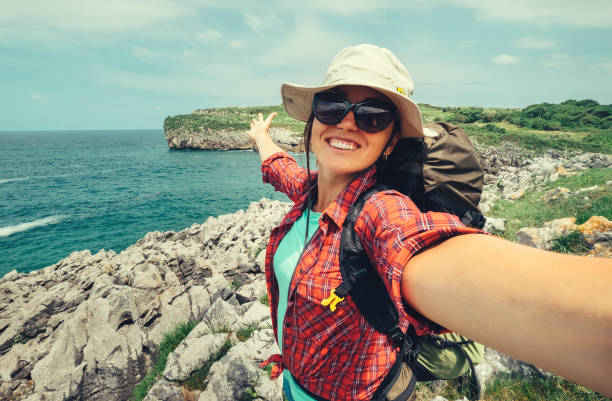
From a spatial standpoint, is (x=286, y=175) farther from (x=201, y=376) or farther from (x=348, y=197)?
(x=201, y=376)

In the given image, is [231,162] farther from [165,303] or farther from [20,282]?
Answer: [165,303]

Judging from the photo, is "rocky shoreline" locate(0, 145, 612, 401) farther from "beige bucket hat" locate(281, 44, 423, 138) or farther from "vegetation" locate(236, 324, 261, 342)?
"beige bucket hat" locate(281, 44, 423, 138)

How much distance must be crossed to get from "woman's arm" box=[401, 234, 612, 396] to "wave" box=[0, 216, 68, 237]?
29.6 m

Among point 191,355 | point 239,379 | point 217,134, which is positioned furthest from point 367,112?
point 217,134

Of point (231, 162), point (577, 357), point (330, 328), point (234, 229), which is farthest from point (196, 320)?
point (231, 162)

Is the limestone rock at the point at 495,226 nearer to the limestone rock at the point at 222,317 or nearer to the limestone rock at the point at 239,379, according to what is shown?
the limestone rock at the point at 239,379

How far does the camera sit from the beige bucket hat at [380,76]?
1.36m

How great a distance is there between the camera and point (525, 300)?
62cm

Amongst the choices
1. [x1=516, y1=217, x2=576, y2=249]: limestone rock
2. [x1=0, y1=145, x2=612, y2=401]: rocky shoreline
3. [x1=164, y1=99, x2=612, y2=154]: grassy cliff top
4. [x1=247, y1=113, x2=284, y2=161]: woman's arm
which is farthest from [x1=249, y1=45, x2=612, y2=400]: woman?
[x1=164, y1=99, x2=612, y2=154]: grassy cliff top

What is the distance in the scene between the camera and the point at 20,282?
9.81m

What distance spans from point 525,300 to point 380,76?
111 cm

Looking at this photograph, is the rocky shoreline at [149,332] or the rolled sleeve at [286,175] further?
the rocky shoreline at [149,332]

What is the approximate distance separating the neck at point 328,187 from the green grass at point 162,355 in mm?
4432

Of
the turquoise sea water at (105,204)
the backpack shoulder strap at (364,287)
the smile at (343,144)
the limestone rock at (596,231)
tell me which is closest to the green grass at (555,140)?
the turquoise sea water at (105,204)
